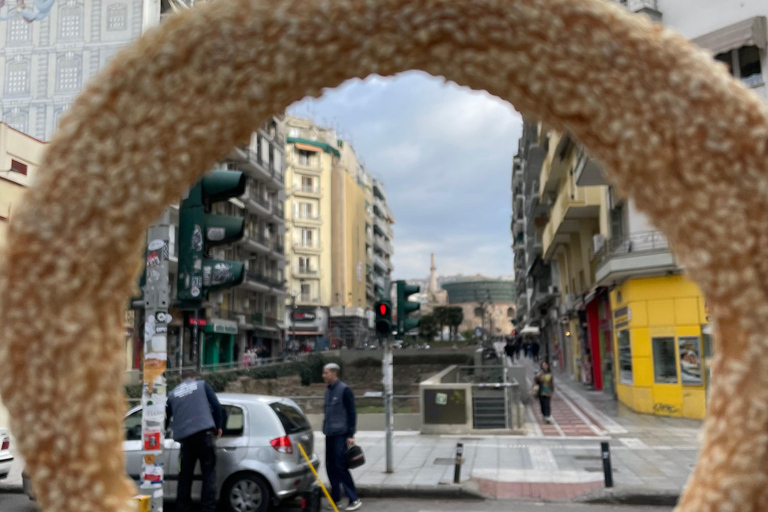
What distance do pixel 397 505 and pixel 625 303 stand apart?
38.5 feet

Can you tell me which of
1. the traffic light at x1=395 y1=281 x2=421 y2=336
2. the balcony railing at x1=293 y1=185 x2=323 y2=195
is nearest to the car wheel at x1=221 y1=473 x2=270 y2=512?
the traffic light at x1=395 y1=281 x2=421 y2=336

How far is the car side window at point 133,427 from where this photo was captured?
27.7ft

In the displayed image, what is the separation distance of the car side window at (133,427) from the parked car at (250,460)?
0.04 ft

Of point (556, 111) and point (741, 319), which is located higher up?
point (556, 111)

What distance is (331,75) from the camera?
91 centimetres

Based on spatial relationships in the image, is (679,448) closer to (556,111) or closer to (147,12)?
(556,111)

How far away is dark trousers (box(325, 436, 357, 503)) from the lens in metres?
8.59

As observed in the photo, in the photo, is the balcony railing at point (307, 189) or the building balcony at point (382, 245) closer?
the balcony railing at point (307, 189)

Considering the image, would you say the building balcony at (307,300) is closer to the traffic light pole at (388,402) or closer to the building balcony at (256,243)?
the building balcony at (256,243)

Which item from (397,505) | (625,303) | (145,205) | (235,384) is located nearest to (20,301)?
(145,205)

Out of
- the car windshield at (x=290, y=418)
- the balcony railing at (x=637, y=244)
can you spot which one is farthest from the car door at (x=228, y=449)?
the balcony railing at (x=637, y=244)

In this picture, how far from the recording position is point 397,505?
9.15 metres

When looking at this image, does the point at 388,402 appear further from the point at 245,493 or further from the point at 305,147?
the point at 305,147

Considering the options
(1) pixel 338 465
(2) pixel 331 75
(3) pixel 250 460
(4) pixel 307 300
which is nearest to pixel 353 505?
(1) pixel 338 465
